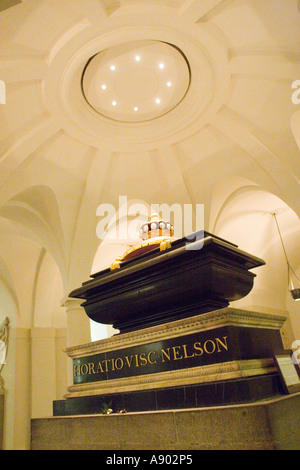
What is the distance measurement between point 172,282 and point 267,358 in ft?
3.26

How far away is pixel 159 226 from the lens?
4.37 metres

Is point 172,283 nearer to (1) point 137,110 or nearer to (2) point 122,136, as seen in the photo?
(1) point 137,110

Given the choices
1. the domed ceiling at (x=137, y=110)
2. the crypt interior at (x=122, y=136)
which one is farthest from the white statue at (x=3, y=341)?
the domed ceiling at (x=137, y=110)

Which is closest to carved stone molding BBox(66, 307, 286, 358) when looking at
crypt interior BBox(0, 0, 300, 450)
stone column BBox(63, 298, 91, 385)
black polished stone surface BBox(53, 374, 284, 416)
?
black polished stone surface BBox(53, 374, 284, 416)

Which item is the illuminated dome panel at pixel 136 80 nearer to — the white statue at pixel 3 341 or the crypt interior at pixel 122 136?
the crypt interior at pixel 122 136

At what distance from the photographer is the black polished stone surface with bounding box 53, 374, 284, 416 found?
7.89 ft

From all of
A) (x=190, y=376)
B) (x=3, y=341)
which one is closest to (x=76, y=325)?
(x=3, y=341)

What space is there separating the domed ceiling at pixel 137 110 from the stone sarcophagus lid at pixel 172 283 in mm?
3402

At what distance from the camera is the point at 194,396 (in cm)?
261

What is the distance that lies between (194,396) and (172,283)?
3.17 feet

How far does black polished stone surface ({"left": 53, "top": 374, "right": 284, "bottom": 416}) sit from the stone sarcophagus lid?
66 cm

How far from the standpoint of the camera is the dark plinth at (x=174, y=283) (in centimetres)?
308

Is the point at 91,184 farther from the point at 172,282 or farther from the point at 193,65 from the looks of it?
the point at 172,282

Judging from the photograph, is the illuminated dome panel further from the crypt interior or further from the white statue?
the white statue
